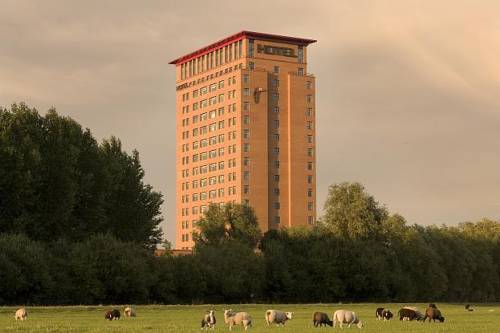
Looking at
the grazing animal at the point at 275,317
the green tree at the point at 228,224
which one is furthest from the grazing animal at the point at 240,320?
the green tree at the point at 228,224

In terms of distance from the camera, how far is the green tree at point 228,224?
585 feet

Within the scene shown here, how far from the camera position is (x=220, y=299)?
4692 inches

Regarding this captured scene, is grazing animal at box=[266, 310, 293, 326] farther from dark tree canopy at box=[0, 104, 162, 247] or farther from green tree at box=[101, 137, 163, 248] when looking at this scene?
green tree at box=[101, 137, 163, 248]

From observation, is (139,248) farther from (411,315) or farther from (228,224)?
(228,224)

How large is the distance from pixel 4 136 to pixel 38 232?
1232 cm

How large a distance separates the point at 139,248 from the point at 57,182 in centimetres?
1284

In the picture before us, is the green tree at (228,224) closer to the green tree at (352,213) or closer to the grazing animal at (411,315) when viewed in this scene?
the green tree at (352,213)

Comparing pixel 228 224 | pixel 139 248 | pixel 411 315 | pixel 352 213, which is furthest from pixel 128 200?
pixel 411 315

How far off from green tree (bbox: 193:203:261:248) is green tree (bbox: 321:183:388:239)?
31.3 m

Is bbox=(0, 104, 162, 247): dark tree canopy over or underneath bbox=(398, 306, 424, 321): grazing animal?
over

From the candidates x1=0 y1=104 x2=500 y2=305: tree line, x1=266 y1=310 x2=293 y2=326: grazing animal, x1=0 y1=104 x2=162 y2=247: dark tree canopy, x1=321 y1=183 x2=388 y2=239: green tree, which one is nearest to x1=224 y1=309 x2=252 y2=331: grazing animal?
x1=266 y1=310 x2=293 y2=326: grazing animal

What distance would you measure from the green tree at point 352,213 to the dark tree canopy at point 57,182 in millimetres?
32393

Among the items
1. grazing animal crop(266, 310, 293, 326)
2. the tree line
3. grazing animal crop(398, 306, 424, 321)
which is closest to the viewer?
grazing animal crop(266, 310, 293, 326)

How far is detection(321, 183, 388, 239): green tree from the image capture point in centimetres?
14475
